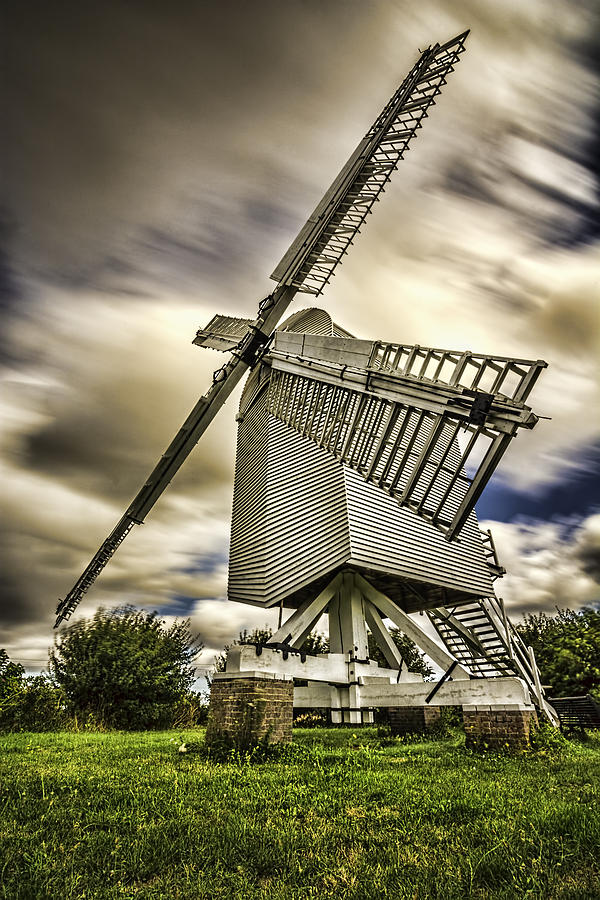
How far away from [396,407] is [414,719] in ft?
24.1

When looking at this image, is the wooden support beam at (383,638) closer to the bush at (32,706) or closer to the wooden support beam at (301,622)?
the wooden support beam at (301,622)

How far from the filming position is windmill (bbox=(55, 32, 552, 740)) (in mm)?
8117

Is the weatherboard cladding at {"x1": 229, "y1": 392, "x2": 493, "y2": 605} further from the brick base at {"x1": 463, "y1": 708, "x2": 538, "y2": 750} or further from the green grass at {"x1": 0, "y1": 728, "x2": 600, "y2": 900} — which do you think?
the green grass at {"x1": 0, "y1": 728, "x2": 600, "y2": 900}

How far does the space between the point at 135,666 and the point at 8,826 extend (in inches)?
442

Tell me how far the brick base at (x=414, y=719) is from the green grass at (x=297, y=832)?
207 inches

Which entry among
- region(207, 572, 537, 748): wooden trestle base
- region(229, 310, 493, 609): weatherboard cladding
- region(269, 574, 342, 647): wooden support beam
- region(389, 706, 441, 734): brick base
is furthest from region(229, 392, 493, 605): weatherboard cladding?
region(389, 706, 441, 734): brick base

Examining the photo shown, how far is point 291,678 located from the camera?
8.96 metres

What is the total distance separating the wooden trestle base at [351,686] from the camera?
7.77m

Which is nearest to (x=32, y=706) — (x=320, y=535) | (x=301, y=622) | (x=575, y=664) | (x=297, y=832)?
(x=301, y=622)

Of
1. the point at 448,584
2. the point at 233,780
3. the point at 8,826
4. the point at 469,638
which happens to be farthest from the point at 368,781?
the point at 469,638

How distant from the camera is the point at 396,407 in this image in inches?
344

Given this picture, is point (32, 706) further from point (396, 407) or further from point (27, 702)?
point (396, 407)

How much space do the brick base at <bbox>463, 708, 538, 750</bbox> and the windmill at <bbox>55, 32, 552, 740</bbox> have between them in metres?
0.24

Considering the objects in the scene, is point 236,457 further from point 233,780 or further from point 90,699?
point 233,780
